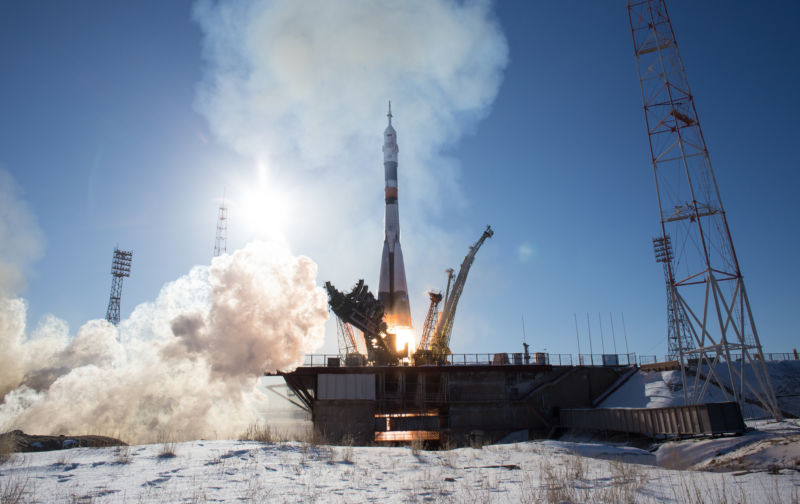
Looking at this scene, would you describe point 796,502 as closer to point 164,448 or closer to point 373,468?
point 373,468

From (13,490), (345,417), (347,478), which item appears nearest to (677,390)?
(345,417)

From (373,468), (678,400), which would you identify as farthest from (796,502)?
(678,400)

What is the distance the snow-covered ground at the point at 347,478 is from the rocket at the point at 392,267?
4230 centimetres

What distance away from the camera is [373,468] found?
1502 cm

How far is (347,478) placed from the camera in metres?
13.2

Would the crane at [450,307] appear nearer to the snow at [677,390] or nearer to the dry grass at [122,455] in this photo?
the snow at [677,390]

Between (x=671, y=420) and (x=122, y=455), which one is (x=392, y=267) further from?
(x=122, y=455)

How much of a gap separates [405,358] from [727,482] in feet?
133

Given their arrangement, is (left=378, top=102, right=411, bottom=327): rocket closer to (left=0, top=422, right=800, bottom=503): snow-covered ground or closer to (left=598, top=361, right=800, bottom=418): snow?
(left=598, top=361, right=800, bottom=418): snow

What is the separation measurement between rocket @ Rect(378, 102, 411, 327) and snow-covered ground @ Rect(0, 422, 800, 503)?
4230 centimetres

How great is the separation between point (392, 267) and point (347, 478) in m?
49.7

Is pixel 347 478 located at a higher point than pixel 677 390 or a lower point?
lower

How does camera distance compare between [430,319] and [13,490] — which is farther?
[430,319]

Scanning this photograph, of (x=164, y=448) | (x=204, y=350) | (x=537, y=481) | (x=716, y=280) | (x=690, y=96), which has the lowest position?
(x=537, y=481)
